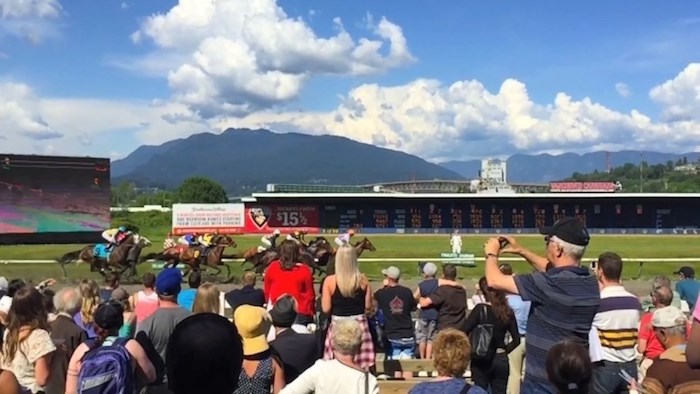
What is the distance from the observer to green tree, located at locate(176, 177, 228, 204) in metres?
110

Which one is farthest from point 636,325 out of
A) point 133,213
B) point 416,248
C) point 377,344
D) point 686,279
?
point 133,213

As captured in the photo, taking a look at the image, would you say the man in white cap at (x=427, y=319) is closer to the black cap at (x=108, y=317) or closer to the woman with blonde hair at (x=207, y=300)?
the woman with blonde hair at (x=207, y=300)

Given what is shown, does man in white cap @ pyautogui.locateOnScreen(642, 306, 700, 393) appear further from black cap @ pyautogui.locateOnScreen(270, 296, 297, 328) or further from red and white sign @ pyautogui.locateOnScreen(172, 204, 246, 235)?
red and white sign @ pyautogui.locateOnScreen(172, 204, 246, 235)

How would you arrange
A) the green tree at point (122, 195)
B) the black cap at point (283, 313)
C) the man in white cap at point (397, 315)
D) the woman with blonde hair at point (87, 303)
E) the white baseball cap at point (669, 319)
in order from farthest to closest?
the green tree at point (122, 195) → the man in white cap at point (397, 315) → the woman with blonde hair at point (87, 303) → the black cap at point (283, 313) → the white baseball cap at point (669, 319)

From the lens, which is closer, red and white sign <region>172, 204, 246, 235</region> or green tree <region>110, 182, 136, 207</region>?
red and white sign <region>172, 204, 246, 235</region>

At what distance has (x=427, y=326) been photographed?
8734 millimetres

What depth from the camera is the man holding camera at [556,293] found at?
4078 mm

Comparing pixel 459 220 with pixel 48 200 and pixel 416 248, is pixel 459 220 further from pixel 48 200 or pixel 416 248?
pixel 48 200

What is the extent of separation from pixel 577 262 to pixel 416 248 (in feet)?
117

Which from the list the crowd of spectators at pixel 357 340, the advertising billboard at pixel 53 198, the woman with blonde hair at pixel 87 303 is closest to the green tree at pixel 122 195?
the advertising billboard at pixel 53 198

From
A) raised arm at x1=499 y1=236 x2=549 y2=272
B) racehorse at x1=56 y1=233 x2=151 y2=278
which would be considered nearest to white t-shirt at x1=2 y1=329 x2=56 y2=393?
raised arm at x1=499 y1=236 x2=549 y2=272

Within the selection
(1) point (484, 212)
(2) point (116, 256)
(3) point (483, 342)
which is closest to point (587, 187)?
(1) point (484, 212)

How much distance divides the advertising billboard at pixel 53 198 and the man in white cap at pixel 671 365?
39294mm

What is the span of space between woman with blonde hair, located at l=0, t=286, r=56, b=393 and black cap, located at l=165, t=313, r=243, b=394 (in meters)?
2.95
